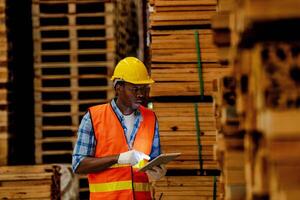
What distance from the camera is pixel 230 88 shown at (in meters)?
3.39

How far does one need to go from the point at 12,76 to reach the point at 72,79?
0.67 meters

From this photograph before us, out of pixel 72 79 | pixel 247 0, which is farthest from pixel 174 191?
pixel 247 0

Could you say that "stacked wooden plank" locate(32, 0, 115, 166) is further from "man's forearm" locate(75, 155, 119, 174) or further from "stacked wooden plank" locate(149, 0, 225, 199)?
"man's forearm" locate(75, 155, 119, 174)

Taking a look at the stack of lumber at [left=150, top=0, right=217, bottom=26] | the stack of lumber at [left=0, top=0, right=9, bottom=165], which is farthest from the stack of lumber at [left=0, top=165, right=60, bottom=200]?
the stack of lumber at [left=150, top=0, right=217, bottom=26]

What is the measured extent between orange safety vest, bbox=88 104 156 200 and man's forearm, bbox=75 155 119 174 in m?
0.09

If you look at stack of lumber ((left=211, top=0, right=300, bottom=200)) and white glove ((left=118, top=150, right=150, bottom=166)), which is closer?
stack of lumber ((left=211, top=0, right=300, bottom=200))

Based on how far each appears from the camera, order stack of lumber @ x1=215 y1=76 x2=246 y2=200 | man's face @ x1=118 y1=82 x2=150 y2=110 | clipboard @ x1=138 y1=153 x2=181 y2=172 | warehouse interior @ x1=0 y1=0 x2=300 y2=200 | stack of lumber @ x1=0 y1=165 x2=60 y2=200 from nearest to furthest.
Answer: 1. warehouse interior @ x1=0 y1=0 x2=300 y2=200
2. stack of lumber @ x1=215 y1=76 x2=246 y2=200
3. clipboard @ x1=138 y1=153 x2=181 y2=172
4. man's face @ x1=118 y1=82 x2=150 y2=110
5. stack of lumber @ x1=0 y1=165 x2=60 y2=200

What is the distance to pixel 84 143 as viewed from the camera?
5141 mm

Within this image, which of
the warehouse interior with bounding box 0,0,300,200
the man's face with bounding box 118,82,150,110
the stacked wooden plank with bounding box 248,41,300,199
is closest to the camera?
the stacked wooden plank with bounding box 248,41,300,199

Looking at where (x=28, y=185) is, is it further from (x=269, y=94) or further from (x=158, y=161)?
(x=269, y=94)

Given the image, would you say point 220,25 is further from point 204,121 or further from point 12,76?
point 12,76

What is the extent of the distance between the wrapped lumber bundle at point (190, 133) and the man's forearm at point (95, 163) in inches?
52.4

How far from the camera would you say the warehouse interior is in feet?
8.12

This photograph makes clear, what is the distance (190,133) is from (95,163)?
146 cm
